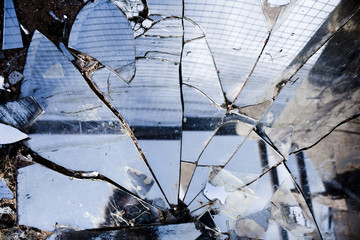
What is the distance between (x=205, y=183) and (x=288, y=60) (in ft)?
2.88

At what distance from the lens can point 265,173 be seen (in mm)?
1493

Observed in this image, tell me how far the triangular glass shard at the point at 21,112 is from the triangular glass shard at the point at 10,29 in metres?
0.29

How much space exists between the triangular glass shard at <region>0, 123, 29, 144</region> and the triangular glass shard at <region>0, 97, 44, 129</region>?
0.03m

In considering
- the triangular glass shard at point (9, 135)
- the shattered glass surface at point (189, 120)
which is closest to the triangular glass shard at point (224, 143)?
the shattered glass surface at point (189, 120)

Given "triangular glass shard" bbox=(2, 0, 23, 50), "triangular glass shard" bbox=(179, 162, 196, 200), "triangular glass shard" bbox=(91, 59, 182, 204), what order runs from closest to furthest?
"triangular glass shard" bbox=(2, 0, 23, 50) → "triangular glass shard" bbox=(91, 59, 182, 204) → "triangular glass shard" bbox=(179, 162, 196, 200)

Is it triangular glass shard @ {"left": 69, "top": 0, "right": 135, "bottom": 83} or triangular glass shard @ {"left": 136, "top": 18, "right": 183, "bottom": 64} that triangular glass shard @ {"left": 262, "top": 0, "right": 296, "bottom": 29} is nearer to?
triangular glass shard @ {"left": 136, "top": 18, "right": 183, "bottom": 64}

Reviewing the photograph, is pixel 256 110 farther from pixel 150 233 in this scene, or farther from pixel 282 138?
pixel 150 233

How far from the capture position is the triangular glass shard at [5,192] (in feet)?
4.39

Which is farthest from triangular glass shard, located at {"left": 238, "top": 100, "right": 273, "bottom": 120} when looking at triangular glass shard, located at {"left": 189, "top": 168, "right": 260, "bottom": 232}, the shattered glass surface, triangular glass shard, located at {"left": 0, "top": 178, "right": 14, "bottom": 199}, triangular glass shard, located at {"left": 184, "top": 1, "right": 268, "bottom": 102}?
triangular glass shard, located at {"left": 0, "top": 178, "right": 14, "bottom": 199}

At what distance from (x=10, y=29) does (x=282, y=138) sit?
5.40ft

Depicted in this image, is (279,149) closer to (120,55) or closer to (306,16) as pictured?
(306,16)

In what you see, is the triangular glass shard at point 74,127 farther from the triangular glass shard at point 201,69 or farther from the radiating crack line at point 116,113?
the triangular glass shard at point 201,69

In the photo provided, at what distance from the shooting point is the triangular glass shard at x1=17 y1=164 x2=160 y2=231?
1350 millimetres

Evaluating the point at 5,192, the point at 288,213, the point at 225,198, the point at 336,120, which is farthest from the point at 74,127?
the point at 336,120
